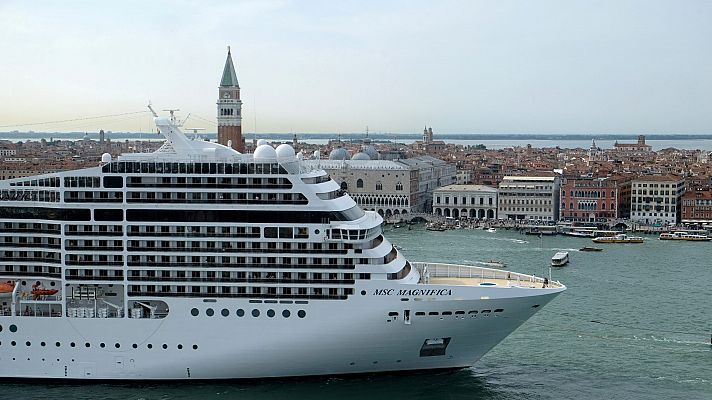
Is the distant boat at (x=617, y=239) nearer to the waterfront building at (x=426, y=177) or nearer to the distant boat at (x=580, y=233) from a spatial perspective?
the distant boat at (x=580, y=233)

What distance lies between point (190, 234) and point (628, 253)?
25.5 m

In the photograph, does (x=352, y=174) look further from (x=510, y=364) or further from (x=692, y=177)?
(x=510, y=364)

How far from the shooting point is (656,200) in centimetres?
5394

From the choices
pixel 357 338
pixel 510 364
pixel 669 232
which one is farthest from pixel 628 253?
pixel 357 338

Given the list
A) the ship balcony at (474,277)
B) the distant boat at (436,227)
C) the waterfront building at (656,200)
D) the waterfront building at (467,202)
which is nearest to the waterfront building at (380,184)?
the waterfront building at (467,202)

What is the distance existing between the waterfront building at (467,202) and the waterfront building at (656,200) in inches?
292

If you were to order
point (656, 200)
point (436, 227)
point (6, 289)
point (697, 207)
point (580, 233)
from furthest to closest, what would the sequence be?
point (656, 200) → point (697, 207) → point (436, 227) → point (580, 233) → point (6, 289)

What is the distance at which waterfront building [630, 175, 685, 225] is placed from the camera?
53.5 meters

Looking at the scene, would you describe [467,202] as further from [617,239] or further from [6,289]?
[6,289]

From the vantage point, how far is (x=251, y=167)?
58.8 feet

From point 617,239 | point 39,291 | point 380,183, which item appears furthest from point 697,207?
point 39,291

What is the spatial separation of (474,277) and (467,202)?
1489 inches

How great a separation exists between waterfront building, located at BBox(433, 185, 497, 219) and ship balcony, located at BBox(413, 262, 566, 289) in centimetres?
3693

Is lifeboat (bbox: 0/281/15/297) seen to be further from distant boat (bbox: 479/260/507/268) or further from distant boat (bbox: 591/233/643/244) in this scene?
distant boat (bbox: 591/233/643/244)
